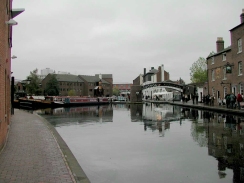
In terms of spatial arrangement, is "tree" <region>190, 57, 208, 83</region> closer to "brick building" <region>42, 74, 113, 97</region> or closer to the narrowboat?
the narrowboat

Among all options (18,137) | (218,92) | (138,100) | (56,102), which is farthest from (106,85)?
(18,137)

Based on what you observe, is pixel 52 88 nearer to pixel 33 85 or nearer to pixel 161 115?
pixel 33 85

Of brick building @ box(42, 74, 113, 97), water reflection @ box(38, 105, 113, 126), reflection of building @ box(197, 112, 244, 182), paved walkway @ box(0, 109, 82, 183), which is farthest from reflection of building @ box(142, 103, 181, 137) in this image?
brick building @ box(42, 74, 113, 97)

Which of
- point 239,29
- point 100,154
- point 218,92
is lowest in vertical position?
point 100,154

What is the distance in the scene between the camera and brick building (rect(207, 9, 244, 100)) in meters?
30.4

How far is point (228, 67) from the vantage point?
30.5 m

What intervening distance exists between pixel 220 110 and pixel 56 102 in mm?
31359

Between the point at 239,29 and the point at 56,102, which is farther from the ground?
the point at 239,29

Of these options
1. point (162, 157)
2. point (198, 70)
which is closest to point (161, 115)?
point (162, 157)

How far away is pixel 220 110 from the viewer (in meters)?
26.4

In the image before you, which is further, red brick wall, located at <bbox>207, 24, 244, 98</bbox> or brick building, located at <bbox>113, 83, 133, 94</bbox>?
brick building, located at <bbox>113, 83, 133, 94</bbox>

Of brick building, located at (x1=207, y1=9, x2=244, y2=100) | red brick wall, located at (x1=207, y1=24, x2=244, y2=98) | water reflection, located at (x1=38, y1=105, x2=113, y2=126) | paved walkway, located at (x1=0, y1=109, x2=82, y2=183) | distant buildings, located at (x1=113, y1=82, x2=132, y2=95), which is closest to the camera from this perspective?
paved walkway, located at (x1=0, y1=109, x2=82, y2=183)

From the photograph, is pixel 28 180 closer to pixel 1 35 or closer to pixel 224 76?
pixel 1 35

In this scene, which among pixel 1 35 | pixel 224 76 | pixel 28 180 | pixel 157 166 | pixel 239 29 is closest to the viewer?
pixel 28 180
